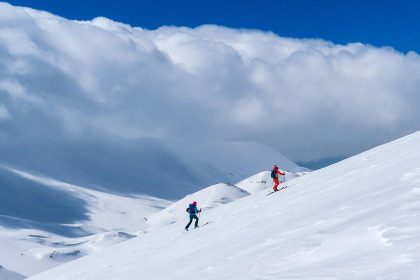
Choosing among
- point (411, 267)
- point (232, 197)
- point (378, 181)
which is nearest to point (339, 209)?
point (378, 181)

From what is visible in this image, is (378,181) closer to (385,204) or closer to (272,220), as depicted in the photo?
(272,220)

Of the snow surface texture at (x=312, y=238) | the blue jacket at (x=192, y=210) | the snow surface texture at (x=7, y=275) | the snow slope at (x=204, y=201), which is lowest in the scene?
the snow surface texture at (x=312, y=238)

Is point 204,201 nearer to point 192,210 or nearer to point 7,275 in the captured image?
point 7,275

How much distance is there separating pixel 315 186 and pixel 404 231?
14755 millimetres

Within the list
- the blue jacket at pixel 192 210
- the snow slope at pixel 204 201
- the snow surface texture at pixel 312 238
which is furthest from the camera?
the snow slope at pixel 204 201

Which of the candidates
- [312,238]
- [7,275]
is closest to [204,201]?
[7,275]

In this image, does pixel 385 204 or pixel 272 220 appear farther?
pixel 272 220

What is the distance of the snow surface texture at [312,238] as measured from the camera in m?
10.1

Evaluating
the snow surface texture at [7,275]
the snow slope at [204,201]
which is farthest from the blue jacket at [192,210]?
the snow slope at [204,201]

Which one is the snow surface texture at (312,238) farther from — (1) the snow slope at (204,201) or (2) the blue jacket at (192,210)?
(1) the snow slope at (204,201)

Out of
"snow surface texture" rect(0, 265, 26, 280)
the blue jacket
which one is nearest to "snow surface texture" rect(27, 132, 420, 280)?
the blue jacket

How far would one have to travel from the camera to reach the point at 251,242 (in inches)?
653

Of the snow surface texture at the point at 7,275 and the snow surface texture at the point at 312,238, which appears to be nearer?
the snow surface texture at the point at 312,238

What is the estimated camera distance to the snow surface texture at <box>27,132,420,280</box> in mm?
10138
